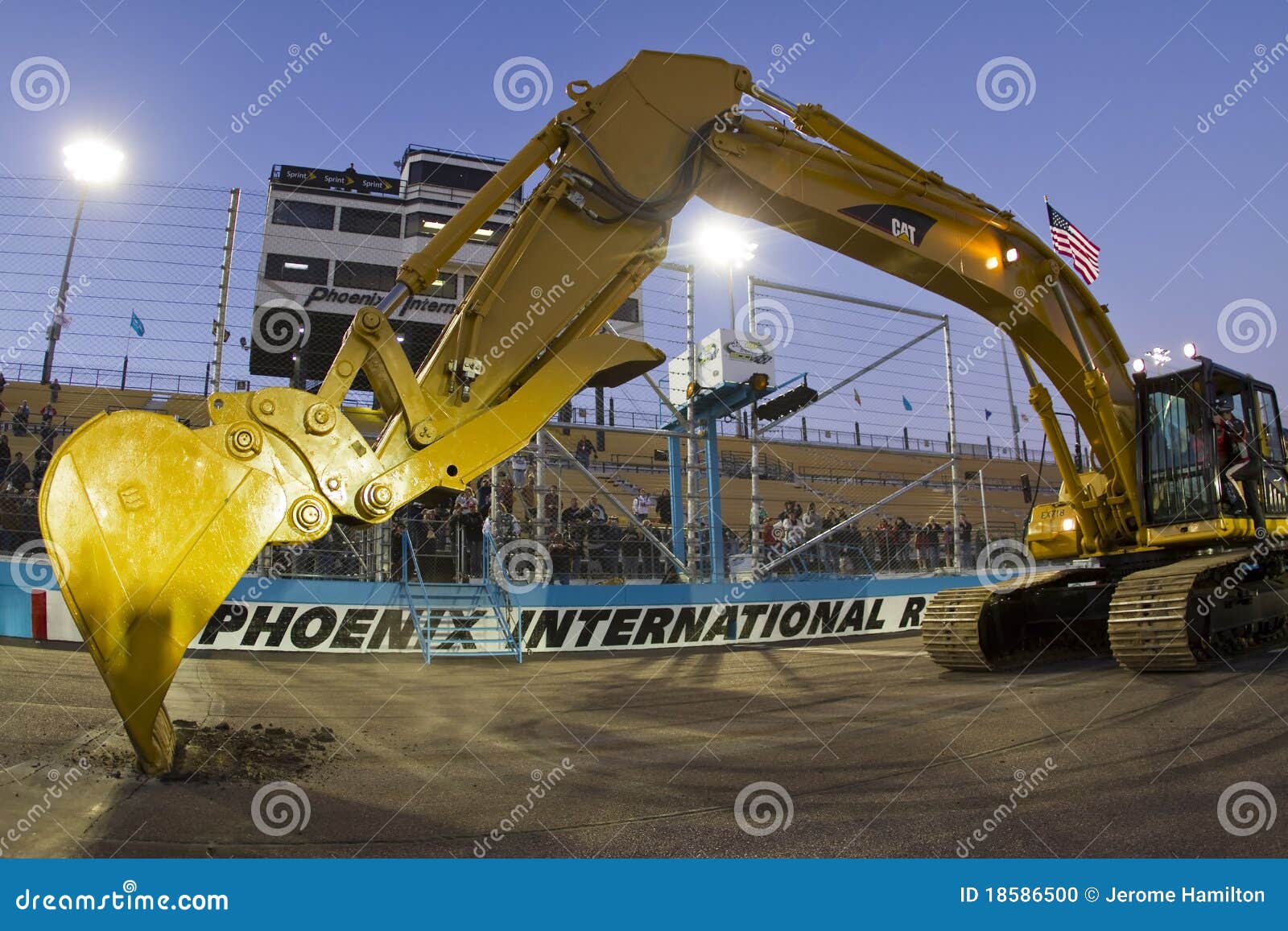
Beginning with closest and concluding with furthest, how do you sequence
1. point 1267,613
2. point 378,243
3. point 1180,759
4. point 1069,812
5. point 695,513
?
point 1069,812 < point 1180,759 < point 1267,613 < point 695,513 < point 378,243

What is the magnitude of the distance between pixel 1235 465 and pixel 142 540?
327 inches

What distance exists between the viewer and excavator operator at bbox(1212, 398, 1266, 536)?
274 inches

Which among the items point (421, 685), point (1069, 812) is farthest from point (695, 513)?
point (1069, 812)

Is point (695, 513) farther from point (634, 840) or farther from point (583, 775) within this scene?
point (634, 840)

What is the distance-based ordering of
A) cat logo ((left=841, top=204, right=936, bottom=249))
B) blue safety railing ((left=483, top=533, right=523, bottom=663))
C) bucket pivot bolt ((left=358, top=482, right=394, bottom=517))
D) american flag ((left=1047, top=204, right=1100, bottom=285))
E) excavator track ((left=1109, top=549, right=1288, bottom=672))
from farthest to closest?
american flag ((left=1047, top=204, right=1100, bottom=285))
blue safety railing ((left=483, top=533, right=523, bottom=663))
excavator track ((left=1109, top=549, right=1288, bottom=672))
cat logo ((left=841, top=204, right=936, bottom=249))
bucket pivot bolt ((left=358, top=482, right=394, bottom=517))

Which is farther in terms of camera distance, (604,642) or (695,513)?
(695,513)

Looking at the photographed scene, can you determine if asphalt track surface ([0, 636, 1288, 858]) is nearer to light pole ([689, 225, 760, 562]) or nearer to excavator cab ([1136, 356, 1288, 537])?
excavator cab ([1136, 356, 1288, 537])

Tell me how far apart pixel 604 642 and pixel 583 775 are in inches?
259

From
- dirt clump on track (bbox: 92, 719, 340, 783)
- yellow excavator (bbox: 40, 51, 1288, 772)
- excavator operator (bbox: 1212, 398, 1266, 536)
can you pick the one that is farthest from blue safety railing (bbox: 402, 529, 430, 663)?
excavator operator (bbox: 1212, 398, 1266, 536)

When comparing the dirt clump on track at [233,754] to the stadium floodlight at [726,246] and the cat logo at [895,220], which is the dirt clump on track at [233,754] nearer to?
the cat logo at [895,220]

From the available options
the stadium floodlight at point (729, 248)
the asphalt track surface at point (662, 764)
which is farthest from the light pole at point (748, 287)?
the asphalt track surface at point (662, 764)

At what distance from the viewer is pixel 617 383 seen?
4.41 meters

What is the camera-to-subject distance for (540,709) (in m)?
5.75

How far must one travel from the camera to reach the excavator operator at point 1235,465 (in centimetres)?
696
